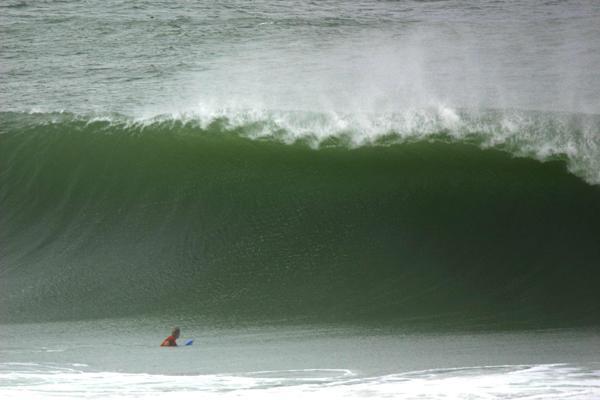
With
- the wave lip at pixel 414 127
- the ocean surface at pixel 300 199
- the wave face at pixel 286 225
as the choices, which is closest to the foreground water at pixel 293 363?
the ocean surface at pixel 300 199

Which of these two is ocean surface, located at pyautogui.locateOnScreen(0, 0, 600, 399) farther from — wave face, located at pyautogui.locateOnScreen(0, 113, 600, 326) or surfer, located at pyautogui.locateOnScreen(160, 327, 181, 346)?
surfer, located at pyautogui.locateOnScreen(160, 327, 181, 346)

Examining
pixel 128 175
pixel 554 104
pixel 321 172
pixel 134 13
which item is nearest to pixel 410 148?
pixel 321 172

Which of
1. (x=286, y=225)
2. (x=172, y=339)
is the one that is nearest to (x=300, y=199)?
(x=286, y=225)

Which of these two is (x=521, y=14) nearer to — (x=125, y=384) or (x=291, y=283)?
(x=291, y=283)

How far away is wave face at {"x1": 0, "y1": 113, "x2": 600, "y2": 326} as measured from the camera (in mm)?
6605

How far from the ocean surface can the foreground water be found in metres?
0.02

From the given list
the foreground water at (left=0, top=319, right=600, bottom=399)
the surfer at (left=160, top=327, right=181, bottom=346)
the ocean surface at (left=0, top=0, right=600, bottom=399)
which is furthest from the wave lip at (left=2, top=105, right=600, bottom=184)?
the surfer at (left=160, top=327, right=181, bottom=346)

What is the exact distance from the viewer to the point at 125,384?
479 centimetres

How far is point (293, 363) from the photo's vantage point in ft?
17.3

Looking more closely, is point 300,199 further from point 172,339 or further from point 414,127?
point 172,339

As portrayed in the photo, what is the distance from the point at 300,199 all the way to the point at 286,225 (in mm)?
390

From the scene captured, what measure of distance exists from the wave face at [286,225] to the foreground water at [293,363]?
319 mm

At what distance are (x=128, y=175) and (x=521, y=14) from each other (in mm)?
4468

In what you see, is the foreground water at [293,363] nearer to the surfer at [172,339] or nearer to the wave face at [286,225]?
the surfer at [172,339]
